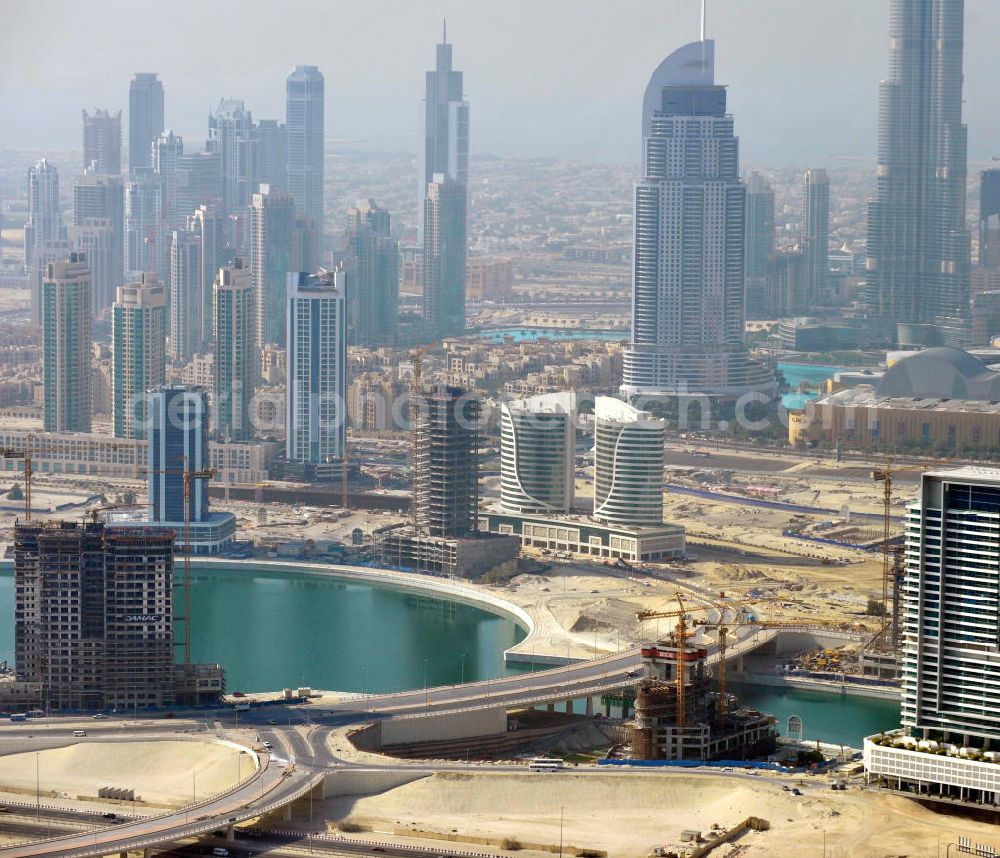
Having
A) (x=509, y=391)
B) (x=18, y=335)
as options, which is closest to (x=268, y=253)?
(x=18, y=335)

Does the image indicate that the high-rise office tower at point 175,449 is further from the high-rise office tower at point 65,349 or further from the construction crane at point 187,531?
the high-rise office tower at point 65,349

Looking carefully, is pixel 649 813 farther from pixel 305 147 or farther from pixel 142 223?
pixel 305 147

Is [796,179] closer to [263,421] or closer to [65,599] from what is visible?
[263,421]

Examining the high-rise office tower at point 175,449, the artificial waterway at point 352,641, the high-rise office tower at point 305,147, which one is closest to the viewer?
the artificial waterway at point 352,641

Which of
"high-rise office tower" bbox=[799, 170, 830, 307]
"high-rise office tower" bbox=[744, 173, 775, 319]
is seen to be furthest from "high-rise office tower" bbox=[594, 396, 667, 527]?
"high-rise office tower" bbox=[799, 170, 830, 307]

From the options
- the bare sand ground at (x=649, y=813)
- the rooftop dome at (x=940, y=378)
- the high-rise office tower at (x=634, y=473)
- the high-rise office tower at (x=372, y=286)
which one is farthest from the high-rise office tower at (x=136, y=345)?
the bare sand ground at (x=649, y=813)

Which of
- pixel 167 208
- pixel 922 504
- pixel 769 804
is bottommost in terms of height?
pixel 769 804
